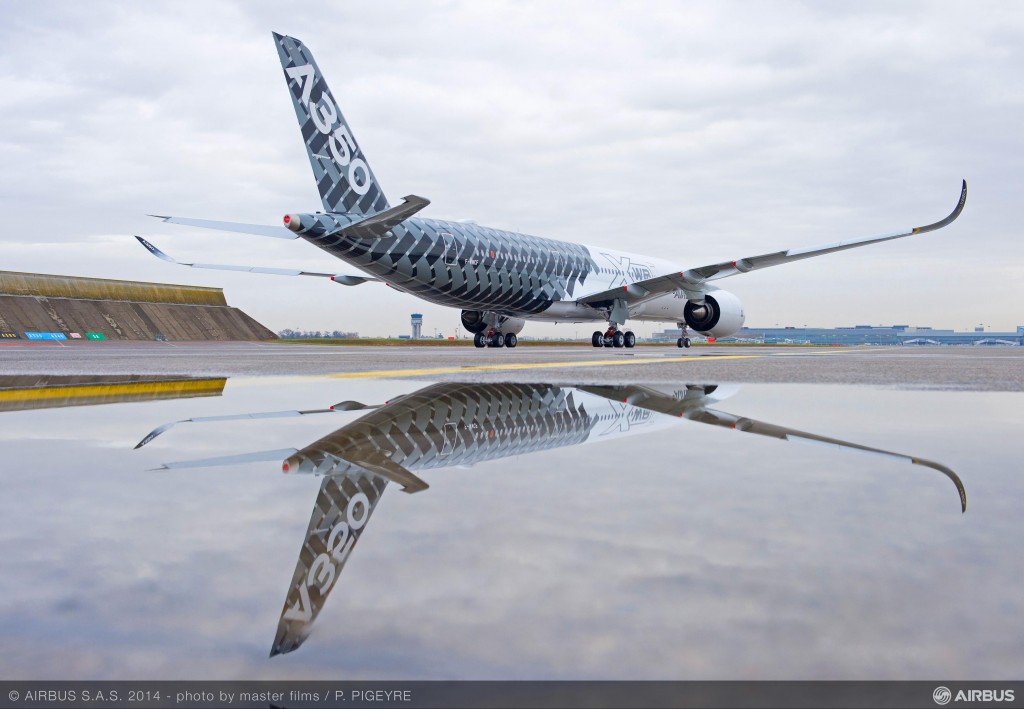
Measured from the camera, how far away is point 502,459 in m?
3.27

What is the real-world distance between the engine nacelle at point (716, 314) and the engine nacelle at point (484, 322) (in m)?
6.37

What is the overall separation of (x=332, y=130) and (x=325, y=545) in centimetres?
1679

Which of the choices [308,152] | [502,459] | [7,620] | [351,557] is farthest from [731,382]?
[308,152]

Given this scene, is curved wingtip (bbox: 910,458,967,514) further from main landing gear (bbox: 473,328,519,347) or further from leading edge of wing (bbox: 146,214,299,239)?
main landing gear (bbox: 473,328,519,347)

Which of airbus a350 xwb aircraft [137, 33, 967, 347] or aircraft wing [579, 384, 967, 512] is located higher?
airbus a350 xwb aircraft [137, 33, 967, 347]

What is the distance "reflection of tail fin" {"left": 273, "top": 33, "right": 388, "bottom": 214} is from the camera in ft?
55.1

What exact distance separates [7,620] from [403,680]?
782 mm

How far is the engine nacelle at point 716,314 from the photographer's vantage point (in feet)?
90.3

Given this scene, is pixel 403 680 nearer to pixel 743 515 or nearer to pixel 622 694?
pixel 622 694

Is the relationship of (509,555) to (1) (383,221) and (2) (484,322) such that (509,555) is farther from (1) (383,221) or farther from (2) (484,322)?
(2) (484,322)

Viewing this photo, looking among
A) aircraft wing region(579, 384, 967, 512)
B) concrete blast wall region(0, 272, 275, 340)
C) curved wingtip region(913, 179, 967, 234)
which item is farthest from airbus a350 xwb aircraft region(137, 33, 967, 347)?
concrete blast wall region(0, 272, 275, 340)

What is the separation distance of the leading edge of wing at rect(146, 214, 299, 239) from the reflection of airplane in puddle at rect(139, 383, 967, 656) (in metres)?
8.65

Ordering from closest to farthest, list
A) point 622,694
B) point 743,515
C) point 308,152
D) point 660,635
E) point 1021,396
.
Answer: point 622,694 → point 660,635 → point 743,515 → point 1021,396 → point 308,152

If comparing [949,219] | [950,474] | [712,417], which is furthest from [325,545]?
[949,219]
